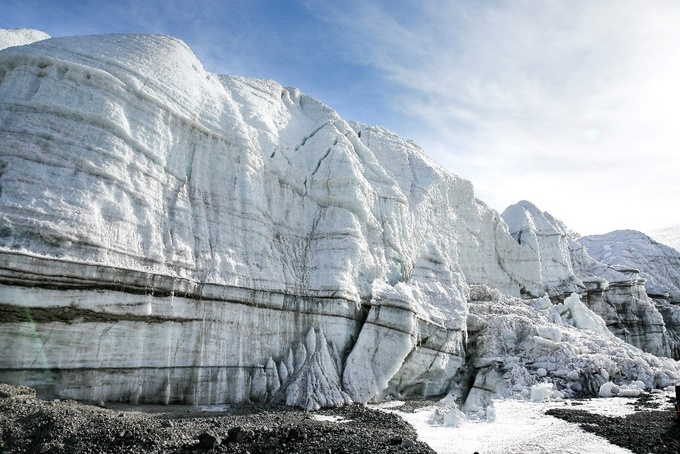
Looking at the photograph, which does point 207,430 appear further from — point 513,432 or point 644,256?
point 644,256

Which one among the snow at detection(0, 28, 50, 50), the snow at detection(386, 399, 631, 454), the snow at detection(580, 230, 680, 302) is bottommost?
the snow at detection(386, 399, 631, 454)

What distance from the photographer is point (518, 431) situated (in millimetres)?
16062

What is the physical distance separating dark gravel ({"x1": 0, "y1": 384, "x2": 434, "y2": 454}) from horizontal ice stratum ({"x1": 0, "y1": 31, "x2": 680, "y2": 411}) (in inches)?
89.0

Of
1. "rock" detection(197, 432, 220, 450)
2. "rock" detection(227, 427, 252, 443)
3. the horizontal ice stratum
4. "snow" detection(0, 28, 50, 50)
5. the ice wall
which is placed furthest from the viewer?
"snow" detection(0, 28, 50, 50)

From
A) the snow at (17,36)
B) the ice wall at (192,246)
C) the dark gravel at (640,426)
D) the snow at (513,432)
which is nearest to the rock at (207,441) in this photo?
the ice wall at (192,246)

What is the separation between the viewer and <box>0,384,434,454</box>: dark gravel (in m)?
11.1

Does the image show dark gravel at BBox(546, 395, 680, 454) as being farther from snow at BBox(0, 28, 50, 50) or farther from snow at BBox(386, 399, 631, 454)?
snow at BBox(0, 28, 50, 50)

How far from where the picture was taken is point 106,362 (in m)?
15.5

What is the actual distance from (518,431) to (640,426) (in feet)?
13.1

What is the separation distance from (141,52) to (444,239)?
69.9ft

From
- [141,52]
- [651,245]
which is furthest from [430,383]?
[651,245]

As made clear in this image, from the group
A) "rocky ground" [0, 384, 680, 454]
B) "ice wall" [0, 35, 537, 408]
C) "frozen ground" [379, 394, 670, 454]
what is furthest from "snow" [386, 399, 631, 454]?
"ice wall" [0, 35, 537, 408]

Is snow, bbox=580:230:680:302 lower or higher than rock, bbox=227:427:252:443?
higher

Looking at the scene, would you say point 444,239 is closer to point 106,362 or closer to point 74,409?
point 106,362
